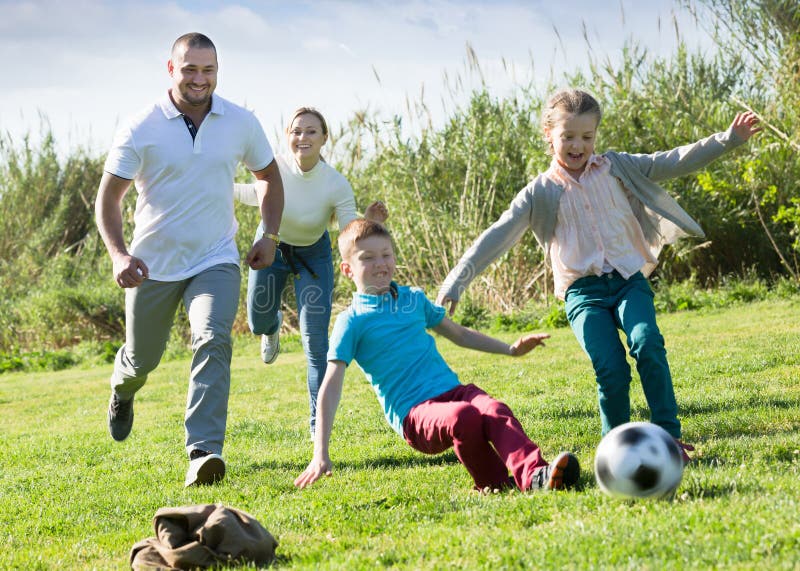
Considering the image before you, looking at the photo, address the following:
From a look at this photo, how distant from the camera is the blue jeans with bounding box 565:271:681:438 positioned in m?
5.20

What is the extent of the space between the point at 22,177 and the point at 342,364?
58.5ft

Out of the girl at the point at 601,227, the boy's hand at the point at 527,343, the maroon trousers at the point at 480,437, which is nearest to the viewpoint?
the maroon trousers at the point at 480,437

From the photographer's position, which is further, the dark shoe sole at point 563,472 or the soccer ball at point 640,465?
the dark shoe sole at point 563,472

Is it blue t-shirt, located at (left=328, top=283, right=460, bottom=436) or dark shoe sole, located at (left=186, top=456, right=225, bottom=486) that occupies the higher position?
blue t-shirt, located at (left=328, top=283, right=460, bottom=436)

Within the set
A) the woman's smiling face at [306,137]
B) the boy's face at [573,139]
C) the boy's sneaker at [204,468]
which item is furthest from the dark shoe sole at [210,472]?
the boy's face at [573,139]

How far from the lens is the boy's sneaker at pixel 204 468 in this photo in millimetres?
5535

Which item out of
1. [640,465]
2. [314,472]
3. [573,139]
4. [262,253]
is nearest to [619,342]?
[573,139]

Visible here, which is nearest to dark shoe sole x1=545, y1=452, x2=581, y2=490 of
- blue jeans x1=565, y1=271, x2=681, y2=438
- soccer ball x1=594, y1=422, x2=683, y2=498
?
soccer ball x1=594, y1=422, x2=683, y2=498

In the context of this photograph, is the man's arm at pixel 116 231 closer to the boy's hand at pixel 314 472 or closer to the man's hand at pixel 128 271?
the man's hand at pixel 128 271

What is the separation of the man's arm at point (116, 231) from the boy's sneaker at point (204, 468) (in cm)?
104

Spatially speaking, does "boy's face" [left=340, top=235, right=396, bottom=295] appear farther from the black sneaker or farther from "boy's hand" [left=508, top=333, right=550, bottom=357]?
the black sneaker

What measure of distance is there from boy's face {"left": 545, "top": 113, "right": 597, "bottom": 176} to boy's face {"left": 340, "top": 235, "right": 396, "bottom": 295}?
1176 millimetres

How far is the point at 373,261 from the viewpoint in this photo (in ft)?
16.4

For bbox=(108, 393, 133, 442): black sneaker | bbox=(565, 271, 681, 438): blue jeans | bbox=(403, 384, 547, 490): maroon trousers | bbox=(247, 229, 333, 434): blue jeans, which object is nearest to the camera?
bbox=(403, 384, 547, 490): maroon trousers
